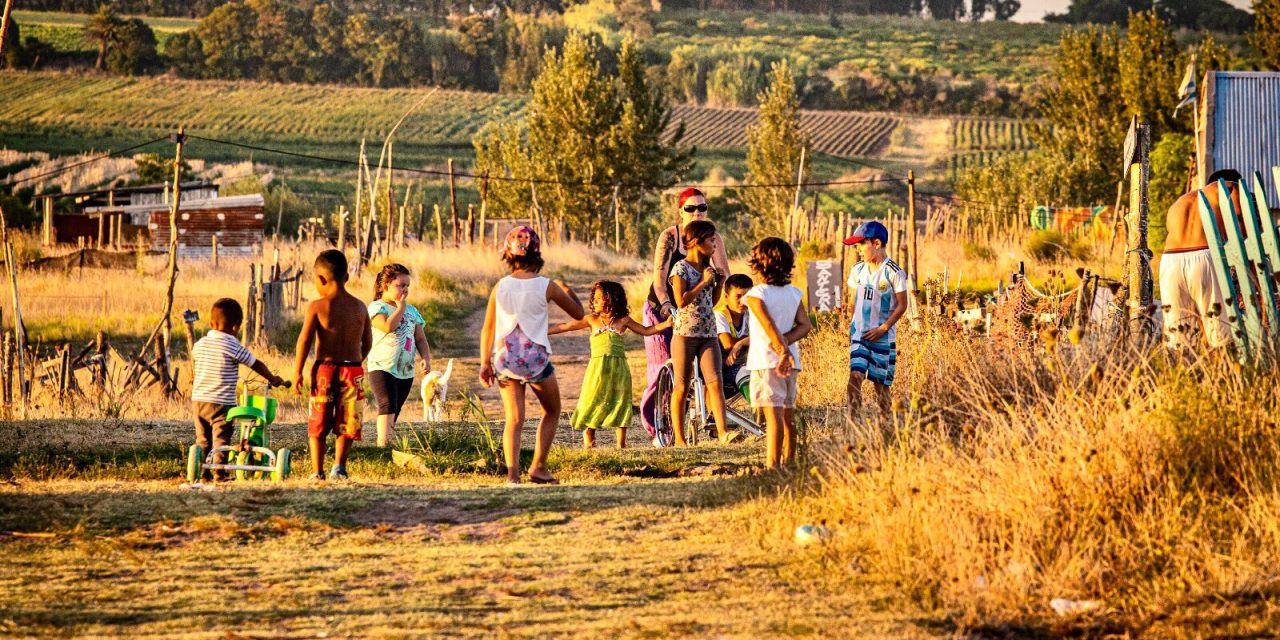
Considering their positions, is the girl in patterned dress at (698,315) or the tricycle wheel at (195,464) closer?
the tricycle wheel at (195,464)

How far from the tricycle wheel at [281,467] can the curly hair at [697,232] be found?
9.72 feet

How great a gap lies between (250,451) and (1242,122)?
26.9 meters

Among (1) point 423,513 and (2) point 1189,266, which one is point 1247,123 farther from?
(1) point 423,513

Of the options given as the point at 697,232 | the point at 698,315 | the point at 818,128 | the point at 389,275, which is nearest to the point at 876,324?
the point at 698,315

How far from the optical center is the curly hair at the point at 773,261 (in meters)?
9.48

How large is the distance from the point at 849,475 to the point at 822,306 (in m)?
11.9

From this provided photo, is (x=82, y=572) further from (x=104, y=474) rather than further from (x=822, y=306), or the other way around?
(x=822, y=306)

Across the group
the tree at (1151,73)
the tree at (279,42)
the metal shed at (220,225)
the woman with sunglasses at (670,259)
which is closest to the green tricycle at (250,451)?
the woman with sunglasses at (670,259)

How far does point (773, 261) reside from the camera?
951cm

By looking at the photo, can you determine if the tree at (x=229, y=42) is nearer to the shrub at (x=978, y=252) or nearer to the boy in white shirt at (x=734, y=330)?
the shrub at (x=978, y=252)

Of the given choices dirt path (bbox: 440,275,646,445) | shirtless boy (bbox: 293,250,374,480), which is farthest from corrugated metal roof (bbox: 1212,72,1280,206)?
shirtless boy (bbox: 293,250,374,480)

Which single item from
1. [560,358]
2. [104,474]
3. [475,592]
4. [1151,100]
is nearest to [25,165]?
[1151,100]

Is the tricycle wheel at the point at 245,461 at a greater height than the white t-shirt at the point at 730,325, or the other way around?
the white t-shirt at the point at 730,325

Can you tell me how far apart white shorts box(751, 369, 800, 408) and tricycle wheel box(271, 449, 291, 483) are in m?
2.80
